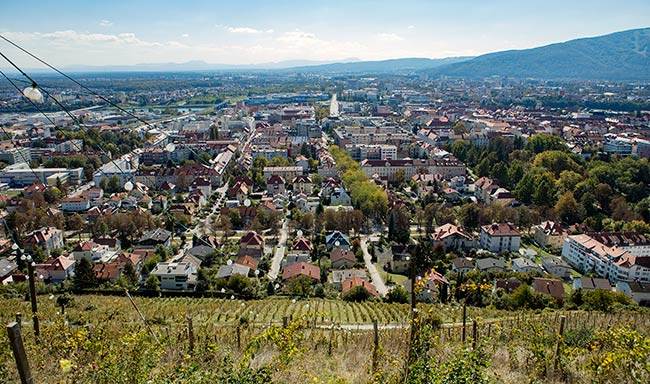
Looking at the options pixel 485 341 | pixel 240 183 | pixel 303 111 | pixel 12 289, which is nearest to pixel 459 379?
pixel 485 341

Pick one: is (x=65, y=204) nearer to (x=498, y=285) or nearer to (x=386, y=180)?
(x=386, y=180)

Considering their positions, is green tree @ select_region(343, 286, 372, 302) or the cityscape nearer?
the cityscape

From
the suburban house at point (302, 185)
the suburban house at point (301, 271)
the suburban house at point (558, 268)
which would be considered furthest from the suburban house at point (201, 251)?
the suburban house at point (558, 268)

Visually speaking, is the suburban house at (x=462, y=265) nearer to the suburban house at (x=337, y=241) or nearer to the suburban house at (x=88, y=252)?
the suburban house at (x=337, y=241)

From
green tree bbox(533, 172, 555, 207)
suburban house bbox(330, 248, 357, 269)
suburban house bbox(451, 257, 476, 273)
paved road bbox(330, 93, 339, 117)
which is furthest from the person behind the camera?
paved road bbox(330, 93, 339, 117)

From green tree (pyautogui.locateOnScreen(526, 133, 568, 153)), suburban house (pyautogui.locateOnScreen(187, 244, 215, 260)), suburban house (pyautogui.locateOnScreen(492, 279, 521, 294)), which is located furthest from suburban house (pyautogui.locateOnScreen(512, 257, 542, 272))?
green tree (pyautogui.locateOnScreen(526, 133, 568, 153))

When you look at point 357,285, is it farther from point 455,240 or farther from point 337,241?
point 455,240

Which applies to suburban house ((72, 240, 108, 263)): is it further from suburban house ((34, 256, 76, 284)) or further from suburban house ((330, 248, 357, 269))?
suburban house ((330, 248, 357, 269))

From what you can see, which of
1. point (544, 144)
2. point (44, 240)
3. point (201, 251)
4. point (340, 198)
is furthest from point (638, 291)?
point (544, 144)
